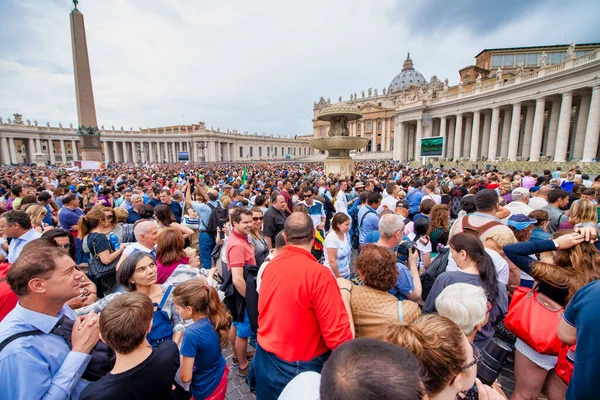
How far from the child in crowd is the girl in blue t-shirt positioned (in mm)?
396

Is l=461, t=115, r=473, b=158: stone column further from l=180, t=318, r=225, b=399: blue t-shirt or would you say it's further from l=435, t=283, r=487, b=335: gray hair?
l=180, t=318, r=225, b=399: blue t-shirt

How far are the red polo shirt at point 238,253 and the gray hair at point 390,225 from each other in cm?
161

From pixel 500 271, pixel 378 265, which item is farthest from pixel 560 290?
pixel 378 265

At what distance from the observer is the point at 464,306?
170 cm

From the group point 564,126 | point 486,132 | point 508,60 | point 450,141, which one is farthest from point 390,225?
point 508,60

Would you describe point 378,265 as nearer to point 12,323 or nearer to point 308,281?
point 308,281

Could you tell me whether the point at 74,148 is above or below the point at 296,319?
above

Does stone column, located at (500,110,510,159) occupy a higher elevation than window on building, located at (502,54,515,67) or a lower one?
lower

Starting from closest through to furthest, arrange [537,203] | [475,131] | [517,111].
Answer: [537,203]
[517,111]
[475,131]

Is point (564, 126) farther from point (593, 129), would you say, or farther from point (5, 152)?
point (5, 152)

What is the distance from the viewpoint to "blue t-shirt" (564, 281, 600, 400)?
1466 millimetres

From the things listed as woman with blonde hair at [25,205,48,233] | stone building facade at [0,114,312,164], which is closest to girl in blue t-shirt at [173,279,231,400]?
woman with blonde hair at [25,205,48,233]

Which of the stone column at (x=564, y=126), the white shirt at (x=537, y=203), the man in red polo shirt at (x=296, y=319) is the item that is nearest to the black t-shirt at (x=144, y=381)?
the man in red polo shirt at (x=296, y=319)

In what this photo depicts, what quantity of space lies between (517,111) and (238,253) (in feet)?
115
